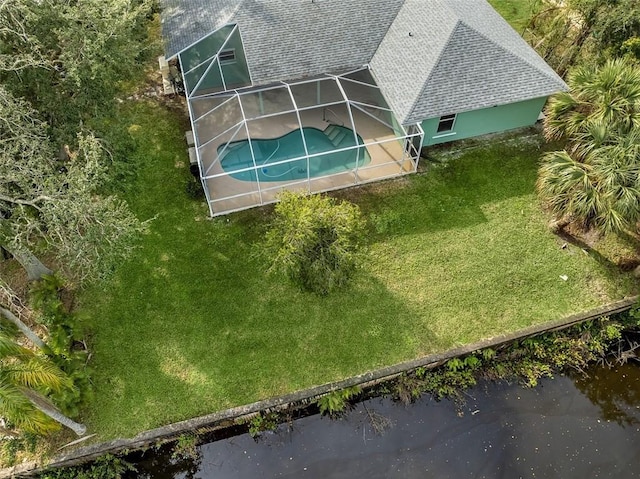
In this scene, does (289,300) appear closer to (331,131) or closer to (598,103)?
(331,131)

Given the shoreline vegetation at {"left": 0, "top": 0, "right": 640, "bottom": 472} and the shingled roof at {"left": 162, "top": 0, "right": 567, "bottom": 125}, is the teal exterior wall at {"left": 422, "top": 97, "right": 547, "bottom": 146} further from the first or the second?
the shoreline vegetation at {"left": 0, "top": 0, "right": 640, "bottom": 472}

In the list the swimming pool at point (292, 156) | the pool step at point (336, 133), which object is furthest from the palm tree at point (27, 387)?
the pool step at point (336, 133)

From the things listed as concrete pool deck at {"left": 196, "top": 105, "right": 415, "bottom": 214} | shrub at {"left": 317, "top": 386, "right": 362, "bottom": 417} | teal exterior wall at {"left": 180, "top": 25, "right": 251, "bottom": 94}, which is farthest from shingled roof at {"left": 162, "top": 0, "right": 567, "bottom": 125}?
shrub at {"left": 317, "top": 386, "right": 362, "bottom": 417}

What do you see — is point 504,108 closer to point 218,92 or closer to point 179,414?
point 218,92

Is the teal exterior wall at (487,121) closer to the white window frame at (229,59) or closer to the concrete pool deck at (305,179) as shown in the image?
the concrete pool deck at (305,179)

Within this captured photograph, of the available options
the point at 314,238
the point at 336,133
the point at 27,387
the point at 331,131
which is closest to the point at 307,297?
the point at 314,238

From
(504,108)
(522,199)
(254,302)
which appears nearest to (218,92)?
(254,302)
